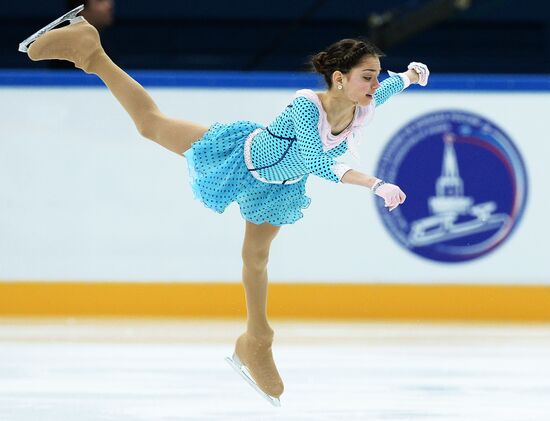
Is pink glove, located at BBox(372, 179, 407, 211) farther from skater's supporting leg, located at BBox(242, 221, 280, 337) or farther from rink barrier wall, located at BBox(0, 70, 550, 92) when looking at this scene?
rink barrier wall, located at BBox(0, 70, 550, 92)

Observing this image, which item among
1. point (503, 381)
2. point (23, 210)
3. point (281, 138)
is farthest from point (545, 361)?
point (23, 210)

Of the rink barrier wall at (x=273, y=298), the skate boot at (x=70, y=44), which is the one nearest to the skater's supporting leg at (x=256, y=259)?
the skate boot at (x=70, y=44)

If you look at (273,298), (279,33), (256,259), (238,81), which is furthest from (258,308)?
(279,33)

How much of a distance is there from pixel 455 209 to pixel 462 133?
0.43m

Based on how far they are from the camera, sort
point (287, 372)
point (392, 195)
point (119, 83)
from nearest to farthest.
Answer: point (392, 195) → point (119, 83) → point (287, 372)

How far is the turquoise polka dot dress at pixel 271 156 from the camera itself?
3.46m

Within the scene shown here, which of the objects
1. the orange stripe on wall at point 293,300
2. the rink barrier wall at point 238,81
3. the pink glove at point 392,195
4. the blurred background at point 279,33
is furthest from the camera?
the blurred background at point 279,33

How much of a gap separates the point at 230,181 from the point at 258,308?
44 centimetres

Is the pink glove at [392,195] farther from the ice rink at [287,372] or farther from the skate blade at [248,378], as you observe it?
the skate blade at [248,378]

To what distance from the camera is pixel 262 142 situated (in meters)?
3.64

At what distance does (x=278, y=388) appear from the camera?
11.8 feet

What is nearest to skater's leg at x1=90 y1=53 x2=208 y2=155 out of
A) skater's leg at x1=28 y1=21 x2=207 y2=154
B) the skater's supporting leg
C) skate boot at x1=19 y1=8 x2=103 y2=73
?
skater's leg at x1=28 y1=21 x2=207 y2=154

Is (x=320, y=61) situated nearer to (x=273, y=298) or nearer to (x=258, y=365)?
(x=258, y=365)

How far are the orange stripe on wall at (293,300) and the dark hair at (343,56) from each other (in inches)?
102
